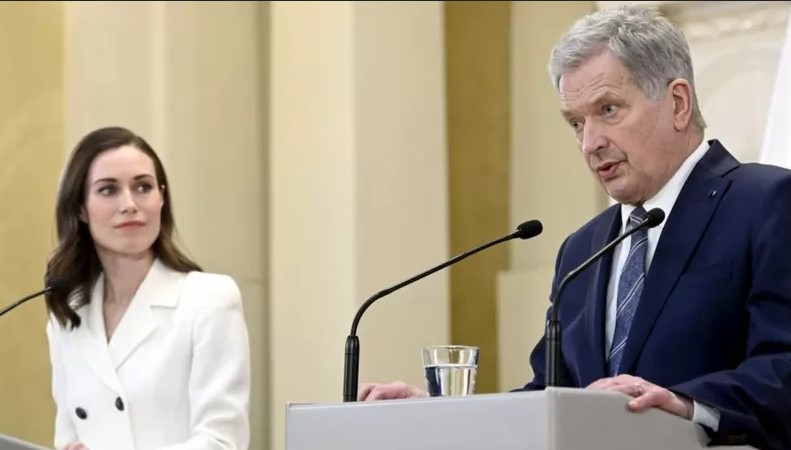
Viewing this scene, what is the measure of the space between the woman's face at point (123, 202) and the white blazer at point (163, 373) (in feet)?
0.41

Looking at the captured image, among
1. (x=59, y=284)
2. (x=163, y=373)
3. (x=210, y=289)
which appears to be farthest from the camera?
(x=59, y=284)

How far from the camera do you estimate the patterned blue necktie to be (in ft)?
10.2

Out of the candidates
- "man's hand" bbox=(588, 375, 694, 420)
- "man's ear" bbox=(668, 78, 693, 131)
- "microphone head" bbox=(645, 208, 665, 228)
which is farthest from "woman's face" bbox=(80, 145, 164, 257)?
"man's hand" bbox=(588, 375, 694, 420)

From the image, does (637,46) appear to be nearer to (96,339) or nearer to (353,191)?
(96,339)

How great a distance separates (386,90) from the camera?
628 centimetres

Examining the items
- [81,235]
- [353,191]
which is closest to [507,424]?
[81,235]

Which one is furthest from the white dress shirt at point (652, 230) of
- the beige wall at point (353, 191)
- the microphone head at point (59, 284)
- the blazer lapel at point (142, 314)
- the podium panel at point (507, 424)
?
the beige wall at point (353, 191)

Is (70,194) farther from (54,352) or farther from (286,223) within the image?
(286,223)

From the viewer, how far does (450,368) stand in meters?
3.03

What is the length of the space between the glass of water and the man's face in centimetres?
51

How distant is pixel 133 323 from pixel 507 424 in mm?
2135

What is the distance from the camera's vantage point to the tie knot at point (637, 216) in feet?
10.6

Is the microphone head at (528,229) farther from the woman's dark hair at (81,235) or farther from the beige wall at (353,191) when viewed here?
the beige wall at (353,191)

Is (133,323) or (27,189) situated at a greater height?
(27,189)
